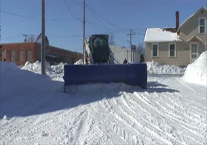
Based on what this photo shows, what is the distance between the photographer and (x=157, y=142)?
17.2ft

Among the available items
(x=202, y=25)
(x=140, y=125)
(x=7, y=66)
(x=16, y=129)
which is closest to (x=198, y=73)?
(x=140, y=125)

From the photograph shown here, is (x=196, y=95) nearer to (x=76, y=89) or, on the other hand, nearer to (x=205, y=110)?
(x=205, y=110)

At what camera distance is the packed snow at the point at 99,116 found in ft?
18.0

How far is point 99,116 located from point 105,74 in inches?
169

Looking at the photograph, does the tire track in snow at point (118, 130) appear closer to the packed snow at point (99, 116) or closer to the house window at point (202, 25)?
the packed snow at point (99, 116)

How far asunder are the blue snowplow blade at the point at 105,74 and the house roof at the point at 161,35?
2253cm

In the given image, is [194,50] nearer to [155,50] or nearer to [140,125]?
[155,50]

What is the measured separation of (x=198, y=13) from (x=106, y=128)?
95.5 ft

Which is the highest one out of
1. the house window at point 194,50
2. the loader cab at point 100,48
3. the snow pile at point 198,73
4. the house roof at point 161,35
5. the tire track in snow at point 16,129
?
the house roof at point 161,35

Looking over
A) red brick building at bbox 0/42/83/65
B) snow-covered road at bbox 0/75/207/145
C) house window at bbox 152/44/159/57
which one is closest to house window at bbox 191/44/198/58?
house window at bbox 152/44/159/57

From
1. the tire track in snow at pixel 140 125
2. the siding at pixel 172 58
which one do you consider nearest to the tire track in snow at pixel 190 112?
the tire track in snow at pixel 140 125

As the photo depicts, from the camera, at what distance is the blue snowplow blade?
11164mm

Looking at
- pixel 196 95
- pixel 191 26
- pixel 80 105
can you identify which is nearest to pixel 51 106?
pixel 80 105

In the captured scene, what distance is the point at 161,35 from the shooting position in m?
34.4
